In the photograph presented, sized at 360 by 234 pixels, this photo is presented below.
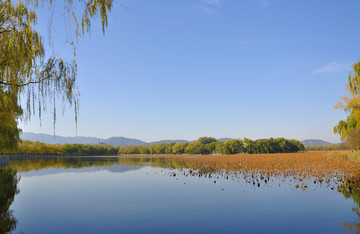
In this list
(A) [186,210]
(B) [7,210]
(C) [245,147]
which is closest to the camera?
(B) [7,210]

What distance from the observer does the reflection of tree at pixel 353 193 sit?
994 centimetres

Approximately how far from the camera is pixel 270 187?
18.9m

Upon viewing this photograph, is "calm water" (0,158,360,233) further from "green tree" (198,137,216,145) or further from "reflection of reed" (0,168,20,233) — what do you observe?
"green tree" (198,137,216,145)

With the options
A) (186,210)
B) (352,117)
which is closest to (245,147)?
(352,117)

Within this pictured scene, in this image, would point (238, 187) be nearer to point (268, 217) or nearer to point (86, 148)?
point (268, 217)

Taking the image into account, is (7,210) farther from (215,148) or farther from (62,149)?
(62,149)

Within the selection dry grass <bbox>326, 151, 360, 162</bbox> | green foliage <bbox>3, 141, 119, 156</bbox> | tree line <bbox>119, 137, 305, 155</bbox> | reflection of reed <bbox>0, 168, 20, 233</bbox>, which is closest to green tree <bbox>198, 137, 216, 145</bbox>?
tree line <bbox>119, 137, 305, 155</bbox>

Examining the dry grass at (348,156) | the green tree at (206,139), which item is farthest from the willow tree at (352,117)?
the green tree at (206,139)

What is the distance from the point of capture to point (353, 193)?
613 inches

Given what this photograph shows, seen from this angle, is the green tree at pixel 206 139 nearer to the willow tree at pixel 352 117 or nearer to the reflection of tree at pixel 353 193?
the willow tree at pixel 352 117

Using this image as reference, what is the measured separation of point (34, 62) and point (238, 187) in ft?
53.6

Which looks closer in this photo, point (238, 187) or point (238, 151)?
point (238, 187)

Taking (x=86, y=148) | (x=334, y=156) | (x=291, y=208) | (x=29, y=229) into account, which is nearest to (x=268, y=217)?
(x=291, y=208)

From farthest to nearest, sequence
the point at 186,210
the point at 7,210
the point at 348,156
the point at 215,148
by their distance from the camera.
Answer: the point at 215,148 → the point at 348,156 → the point at 186,210 → the point at 7,210
